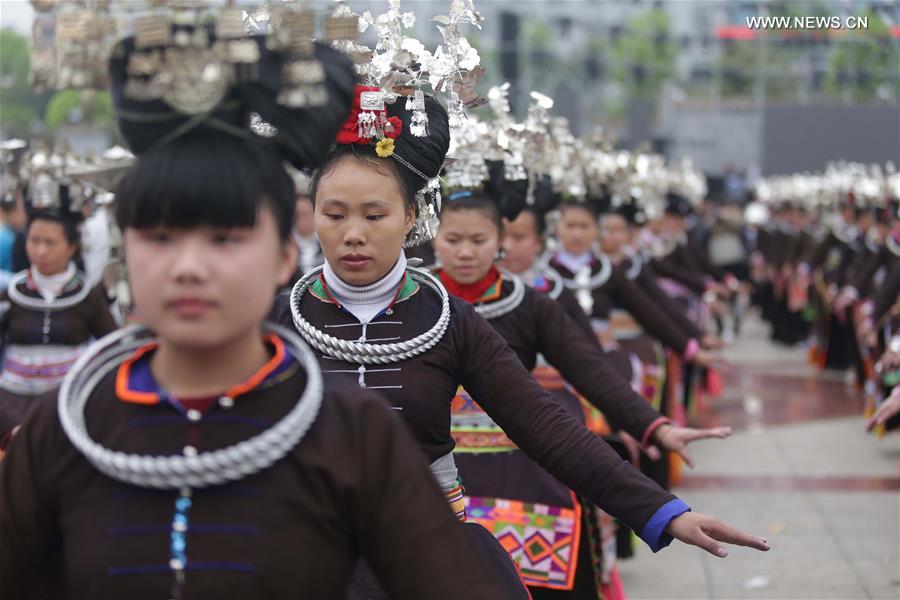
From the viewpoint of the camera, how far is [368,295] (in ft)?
11.3

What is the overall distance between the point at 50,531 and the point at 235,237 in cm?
58

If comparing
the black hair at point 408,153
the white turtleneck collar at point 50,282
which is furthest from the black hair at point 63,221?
the black hair at point 408,153

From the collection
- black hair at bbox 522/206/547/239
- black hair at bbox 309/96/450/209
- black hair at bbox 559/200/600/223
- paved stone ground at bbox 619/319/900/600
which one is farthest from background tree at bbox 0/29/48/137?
black hair at bbox 309/96/450/209

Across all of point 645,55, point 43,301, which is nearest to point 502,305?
point 43,301

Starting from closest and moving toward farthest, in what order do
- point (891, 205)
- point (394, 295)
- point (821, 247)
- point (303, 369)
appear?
point (303, 369) < point (394, 295) < point (891, 205) < point (821, 247)

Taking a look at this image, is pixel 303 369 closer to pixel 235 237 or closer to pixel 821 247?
pixel 235 237

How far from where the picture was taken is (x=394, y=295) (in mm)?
3475

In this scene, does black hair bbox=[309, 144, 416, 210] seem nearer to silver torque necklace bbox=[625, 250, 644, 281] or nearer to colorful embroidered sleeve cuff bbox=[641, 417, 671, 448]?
colorful embroidered sleeve cuff bbox=[641, 417, 671, 448]

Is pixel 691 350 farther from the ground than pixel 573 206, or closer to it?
closer to it

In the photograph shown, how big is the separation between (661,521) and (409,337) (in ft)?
2.67

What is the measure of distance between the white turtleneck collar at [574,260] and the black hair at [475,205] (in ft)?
8.66

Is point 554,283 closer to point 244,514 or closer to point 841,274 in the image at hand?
point 244,514

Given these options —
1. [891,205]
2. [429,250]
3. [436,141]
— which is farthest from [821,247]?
[436,141]

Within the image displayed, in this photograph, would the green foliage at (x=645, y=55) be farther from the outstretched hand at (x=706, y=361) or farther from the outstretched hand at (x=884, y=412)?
the outstretched hand at (x=884, y=412)
